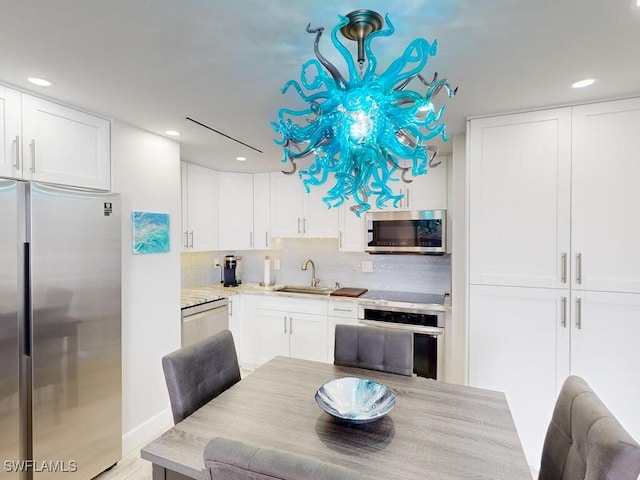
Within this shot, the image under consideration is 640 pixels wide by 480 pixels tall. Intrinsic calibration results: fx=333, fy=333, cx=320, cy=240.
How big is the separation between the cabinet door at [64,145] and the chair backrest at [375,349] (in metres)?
1.85

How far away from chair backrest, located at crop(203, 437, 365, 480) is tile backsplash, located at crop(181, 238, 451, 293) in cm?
298

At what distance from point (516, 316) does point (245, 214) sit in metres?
2.95

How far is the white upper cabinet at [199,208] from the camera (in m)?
3.39

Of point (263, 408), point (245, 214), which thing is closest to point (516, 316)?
point (263, 408)

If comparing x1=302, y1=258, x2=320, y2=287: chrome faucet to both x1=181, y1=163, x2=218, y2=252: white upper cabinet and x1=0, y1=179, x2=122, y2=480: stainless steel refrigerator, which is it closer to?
x1=181, y1=163, x2=218, y2=252: white upper cabinet

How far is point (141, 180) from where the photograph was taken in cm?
246

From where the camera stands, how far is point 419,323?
289 centimetres

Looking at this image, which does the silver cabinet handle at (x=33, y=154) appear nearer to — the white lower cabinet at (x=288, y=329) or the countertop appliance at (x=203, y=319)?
the countertop appliance at (x=203, y=319)

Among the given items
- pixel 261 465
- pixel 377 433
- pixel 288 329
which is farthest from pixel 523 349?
pixel 288 329

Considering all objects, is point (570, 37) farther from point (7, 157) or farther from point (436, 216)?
point (7, 157)

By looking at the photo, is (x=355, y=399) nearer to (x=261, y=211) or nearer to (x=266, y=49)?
(x=266, y=49)

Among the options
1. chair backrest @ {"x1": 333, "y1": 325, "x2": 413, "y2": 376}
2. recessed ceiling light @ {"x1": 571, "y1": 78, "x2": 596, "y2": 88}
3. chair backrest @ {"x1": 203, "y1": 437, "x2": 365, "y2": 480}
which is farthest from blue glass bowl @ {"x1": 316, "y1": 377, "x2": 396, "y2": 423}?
recessed ceiling light @ {"x1": 571, "y1": 78, "x2": 596, "y2": 88}

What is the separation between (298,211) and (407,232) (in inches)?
50.3

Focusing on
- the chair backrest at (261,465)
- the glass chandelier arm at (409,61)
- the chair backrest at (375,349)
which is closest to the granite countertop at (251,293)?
the chair backrest at (375,349)
